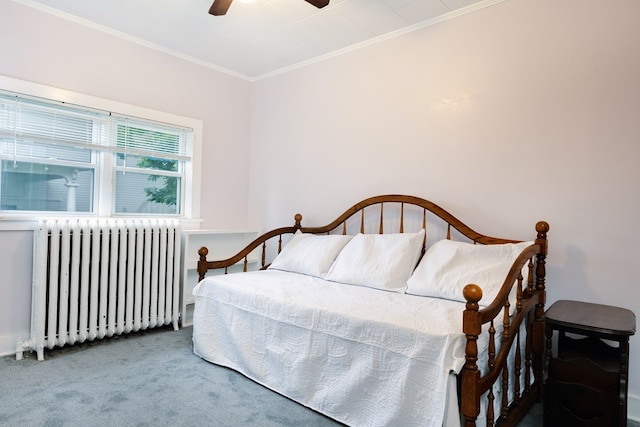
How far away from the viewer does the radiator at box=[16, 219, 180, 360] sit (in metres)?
2.46

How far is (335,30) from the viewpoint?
2.78 meters

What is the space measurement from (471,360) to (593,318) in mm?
654

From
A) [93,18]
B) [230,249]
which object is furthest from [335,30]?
[230,249]

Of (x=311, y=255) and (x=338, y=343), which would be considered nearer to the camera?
(x=338, y=343)

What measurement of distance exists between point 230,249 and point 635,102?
10.0 feet

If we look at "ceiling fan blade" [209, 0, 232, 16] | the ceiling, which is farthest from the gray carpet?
the ceiling

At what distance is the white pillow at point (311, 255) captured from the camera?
2674 millimetres

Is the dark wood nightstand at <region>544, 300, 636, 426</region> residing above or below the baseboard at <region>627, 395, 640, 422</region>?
above

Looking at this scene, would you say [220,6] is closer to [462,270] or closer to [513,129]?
[513,129]

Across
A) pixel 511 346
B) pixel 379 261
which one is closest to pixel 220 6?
pixel 379 261

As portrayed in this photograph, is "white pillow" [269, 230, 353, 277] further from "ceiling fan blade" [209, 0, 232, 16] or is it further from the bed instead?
"ceiling fan blade" [209, 0, 232, 16]

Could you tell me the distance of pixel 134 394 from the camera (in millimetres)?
1967

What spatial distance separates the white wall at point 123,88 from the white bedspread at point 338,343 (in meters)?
1.19

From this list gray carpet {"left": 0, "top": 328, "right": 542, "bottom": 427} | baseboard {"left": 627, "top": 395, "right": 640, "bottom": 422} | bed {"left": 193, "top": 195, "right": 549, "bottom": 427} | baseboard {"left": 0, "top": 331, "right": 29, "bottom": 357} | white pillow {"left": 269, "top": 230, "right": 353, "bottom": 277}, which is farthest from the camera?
white pillow {"left": 269, "top": 230, "right": 353, "bottom": 277}
